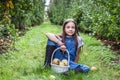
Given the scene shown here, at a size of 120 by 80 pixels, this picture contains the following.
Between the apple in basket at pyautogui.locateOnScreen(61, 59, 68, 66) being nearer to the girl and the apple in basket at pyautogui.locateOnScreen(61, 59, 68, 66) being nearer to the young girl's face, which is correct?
the girl

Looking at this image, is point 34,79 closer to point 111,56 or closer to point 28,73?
point 28,73

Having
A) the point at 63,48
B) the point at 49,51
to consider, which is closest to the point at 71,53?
the point at 63,48

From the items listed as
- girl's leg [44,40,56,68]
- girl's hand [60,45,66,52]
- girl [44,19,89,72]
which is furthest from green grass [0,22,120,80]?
girl's hand [60,45,66,52]

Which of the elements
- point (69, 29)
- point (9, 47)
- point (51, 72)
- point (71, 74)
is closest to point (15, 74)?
point (51, 72)

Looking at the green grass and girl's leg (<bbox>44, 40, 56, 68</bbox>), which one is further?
girl's leg (<bbox>44, 40, 56, 68</bbox>)

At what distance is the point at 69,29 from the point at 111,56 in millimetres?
1725

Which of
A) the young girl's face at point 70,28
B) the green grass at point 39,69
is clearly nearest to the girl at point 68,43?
the young girl's face at point 70,28

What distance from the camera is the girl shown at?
4.57 m

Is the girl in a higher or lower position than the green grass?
higher

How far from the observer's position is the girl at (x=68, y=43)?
4.57 metres

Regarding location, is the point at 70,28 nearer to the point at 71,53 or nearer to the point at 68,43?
the point at 68,43

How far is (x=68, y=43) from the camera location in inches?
186

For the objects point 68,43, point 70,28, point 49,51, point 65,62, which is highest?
point 70,28

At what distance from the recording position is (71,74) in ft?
14.0
